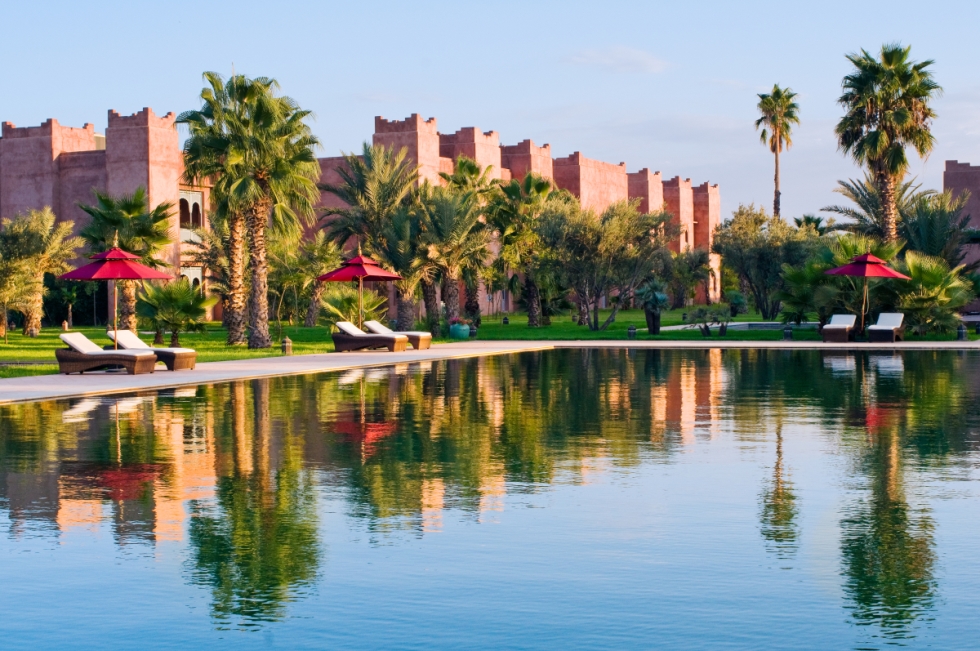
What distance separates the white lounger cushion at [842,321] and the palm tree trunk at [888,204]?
282 inches

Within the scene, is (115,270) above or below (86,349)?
above

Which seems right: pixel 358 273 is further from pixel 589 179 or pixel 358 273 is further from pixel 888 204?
pixel 589 179

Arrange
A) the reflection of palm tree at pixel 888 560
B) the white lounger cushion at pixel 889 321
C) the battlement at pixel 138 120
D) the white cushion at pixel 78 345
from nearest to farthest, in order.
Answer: the reflection of palm tree at pixel 888 560 < the white cushion at pixel 78 345 < the white lounger cushion at pixel 889 321 < the battlement at pixel 138 120

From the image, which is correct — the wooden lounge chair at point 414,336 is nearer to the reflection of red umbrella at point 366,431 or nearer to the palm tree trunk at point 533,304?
the palm tree trunk at point 533,304

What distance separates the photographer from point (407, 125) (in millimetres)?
65500

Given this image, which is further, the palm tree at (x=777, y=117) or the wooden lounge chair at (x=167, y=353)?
the palm tree at (x=777, y=117)

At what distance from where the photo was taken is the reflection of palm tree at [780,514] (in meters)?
8.41

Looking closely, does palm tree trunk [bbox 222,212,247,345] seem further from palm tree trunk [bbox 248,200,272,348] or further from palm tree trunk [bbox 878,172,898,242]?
palm tree trunk [bbox 878,172,898,242]

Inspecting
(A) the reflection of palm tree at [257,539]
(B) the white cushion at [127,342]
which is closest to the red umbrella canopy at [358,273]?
(B) the white cushion at [127,342]

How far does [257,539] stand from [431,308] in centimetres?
3810

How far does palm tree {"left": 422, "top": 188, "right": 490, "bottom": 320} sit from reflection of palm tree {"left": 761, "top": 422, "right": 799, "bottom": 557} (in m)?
33.2

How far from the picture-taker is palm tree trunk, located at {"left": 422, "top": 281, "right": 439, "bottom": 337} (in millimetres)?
46000

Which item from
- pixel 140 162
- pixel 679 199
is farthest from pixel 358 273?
pixel 679 199

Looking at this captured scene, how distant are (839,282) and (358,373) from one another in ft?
65.0
